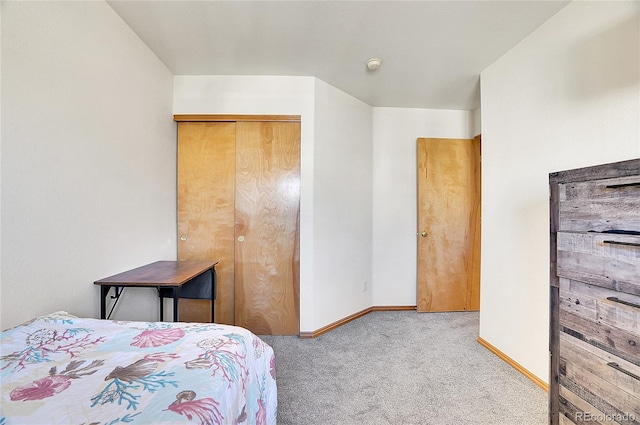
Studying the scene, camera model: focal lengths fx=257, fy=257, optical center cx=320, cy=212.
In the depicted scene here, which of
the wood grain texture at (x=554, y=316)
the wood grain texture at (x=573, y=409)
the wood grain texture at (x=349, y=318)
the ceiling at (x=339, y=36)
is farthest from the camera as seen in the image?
the wood grain texture at (x=349, y=318)

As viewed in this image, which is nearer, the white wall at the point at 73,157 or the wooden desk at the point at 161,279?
the white wall at the point at 73,157

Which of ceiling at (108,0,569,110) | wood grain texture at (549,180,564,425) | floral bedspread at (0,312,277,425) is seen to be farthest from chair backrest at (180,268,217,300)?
wood grain texture at (549,180,564,425)

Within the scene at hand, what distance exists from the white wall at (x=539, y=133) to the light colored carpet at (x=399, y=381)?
29 cm

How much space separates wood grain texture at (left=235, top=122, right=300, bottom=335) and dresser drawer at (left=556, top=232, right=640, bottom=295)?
1.84 meters

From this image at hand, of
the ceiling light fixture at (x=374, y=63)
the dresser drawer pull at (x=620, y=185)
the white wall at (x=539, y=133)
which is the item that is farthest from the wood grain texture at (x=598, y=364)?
the ceiling light fixture at (x=374, y=63)

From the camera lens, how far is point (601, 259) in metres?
0.90

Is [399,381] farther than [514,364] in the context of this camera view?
No

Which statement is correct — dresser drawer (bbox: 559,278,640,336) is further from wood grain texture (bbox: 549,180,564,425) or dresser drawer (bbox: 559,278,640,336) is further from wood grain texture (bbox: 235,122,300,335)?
wood grain texture (bbox: 235,122,300,335)

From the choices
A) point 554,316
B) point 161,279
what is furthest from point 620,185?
point 161,279

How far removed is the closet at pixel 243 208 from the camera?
7.89 ft

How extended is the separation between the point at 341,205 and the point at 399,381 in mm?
1567

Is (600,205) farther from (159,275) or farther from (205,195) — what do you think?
(205,195)

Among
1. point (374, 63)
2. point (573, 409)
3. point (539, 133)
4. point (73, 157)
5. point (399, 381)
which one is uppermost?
point (374, 63)

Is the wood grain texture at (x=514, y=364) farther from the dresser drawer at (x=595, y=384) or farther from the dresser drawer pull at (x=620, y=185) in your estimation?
the dresser drawer pull at (x=620, y=185)
